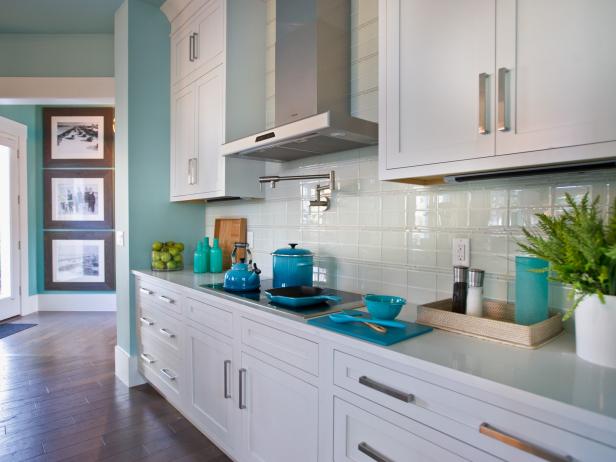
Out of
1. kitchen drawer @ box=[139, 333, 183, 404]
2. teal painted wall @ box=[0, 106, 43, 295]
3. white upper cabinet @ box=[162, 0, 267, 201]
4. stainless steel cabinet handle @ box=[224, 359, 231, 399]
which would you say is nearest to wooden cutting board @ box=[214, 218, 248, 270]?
white upper cabinet @ box=[162, 0, 267, 201]

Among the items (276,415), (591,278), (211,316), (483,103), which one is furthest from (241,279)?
(591,278)

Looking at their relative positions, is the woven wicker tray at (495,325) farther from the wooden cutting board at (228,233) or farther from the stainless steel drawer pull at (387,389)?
the wooden cutting board at (228,233)

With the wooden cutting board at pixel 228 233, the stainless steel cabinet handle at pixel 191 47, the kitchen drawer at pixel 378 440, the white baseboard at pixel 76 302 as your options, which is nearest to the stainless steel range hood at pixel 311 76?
the wooden cutting board at pixel 228 233

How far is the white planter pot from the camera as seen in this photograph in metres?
1.01

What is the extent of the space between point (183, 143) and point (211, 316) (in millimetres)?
1569

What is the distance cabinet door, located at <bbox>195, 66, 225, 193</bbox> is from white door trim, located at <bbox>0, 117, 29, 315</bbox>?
4.02 m

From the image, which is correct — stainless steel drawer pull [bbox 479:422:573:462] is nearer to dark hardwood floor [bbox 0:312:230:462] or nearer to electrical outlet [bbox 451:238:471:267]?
electrical outlet [bbox 451:238:471:267]

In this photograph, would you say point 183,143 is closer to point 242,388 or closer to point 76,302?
point 242,388

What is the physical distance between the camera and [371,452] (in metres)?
1.26

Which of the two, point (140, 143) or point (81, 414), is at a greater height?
point (140, 143)

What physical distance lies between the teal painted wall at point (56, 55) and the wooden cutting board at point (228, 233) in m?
2.04

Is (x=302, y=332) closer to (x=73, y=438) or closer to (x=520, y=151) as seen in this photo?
(x=520, y=151)

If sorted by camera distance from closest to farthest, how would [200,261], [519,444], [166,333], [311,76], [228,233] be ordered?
[519,444]
[311,76]
[166,333]
[200,261]
[228,233]

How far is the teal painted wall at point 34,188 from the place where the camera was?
5.63 m
